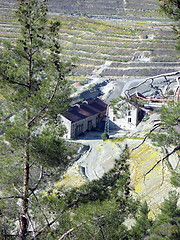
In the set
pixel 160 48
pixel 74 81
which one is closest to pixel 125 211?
pixel 74 81

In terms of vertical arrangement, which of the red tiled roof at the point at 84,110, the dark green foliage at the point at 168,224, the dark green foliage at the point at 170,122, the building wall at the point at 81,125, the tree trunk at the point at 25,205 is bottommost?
the building wall at the point at 81,125

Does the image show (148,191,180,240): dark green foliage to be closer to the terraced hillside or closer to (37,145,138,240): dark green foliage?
(37,145,138,240): dark green foliage

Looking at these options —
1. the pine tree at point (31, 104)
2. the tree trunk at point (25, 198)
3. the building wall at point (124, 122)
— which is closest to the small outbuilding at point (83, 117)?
the building wall at point (124, 122)

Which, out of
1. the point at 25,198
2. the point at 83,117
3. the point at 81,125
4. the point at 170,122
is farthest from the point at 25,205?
the point at 81,125

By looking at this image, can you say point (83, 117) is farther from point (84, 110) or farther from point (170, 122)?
point (170, 122)

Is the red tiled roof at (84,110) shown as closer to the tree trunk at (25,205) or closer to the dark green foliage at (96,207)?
the dark green foliage at (96,207)

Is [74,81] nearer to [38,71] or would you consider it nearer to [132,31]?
[132,31]

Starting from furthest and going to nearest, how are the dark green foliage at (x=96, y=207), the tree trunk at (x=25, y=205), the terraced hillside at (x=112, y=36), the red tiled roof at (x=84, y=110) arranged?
the terraced hillside at (x=112, y=36) < the red tiled roof at (x=84, y=110) < the tree trunk at (x=25, y=205) < the dark green foliage at (x=96, y=207)
